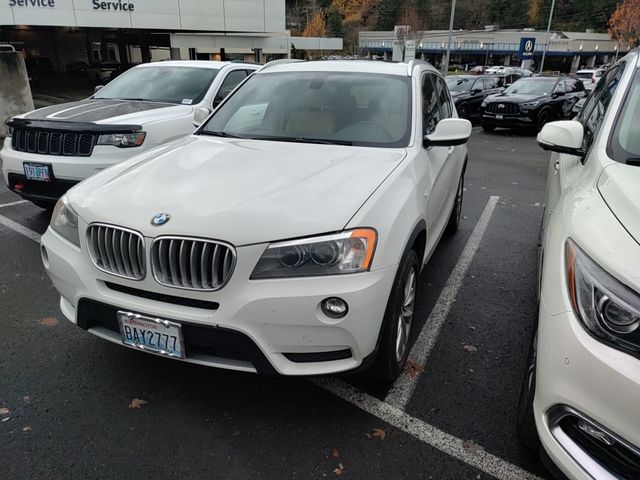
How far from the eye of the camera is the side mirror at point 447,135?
332 centimetres

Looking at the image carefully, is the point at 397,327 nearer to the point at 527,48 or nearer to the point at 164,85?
the point at 164,85

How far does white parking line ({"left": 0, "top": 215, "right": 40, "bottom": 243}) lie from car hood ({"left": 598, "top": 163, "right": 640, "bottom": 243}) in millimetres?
5025

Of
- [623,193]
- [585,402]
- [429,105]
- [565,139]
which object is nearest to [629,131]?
[565,139]

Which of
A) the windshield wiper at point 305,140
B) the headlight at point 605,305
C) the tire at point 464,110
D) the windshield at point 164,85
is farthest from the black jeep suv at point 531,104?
the headlight at point 605,305

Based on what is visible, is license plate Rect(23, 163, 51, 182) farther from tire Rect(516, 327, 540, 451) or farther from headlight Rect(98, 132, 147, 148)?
tire Rect(516, 327, 540, 451)

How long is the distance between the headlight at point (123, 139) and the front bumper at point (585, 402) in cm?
447

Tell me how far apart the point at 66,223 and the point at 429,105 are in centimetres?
274

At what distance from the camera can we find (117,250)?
7.89 ft

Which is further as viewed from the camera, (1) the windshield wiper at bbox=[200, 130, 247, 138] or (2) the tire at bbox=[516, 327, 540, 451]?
(1) the windshield wiper at bbox=[200, 130, 247, 138]

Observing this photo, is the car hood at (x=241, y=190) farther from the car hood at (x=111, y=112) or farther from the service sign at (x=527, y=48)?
the service sign at (x=527, y=48)

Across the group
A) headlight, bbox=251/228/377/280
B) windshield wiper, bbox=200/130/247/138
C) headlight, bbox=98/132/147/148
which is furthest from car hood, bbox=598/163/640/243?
headlight, bbox=98/132/147/148

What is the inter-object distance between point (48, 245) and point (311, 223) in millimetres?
1542

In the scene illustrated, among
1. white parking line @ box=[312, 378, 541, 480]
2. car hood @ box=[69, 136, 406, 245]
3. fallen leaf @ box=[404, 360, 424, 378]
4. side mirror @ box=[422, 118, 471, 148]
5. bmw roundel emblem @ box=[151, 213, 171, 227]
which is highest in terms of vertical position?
side mirror @ box=[422, 118, 471, 148]

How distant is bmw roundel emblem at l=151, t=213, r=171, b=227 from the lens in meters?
2.32
